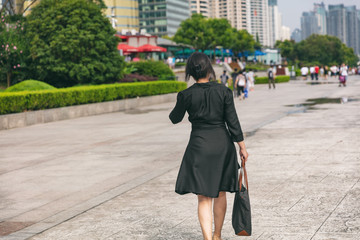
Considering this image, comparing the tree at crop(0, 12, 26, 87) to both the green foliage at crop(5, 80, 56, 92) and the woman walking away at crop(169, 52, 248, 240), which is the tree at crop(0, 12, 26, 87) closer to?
the green foliage at crop(5, 80, 56, 92)

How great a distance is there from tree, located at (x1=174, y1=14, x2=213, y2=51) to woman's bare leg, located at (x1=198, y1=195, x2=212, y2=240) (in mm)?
87553

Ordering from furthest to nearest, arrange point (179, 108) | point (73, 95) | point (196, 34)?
point (196, 34)
point (73, 95)
point (179, 108)

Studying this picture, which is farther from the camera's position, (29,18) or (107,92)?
(29,18)

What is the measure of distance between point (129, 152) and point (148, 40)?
36.9 m

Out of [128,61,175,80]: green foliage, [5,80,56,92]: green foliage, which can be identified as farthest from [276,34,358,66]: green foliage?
[5,80,56,92]: green foliage

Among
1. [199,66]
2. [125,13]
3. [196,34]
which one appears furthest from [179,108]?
[125,13]

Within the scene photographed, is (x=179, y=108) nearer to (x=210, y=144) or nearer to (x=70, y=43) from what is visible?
(x=210, y=144)

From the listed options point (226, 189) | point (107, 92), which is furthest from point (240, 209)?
point (107, 92)

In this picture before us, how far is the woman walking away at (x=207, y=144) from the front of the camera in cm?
438

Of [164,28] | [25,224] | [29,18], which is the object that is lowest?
[25,224]

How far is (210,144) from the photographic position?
14.3ft

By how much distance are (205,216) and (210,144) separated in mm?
575

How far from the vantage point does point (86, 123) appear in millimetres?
17719

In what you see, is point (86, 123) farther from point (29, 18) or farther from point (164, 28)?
point (164, 28)
